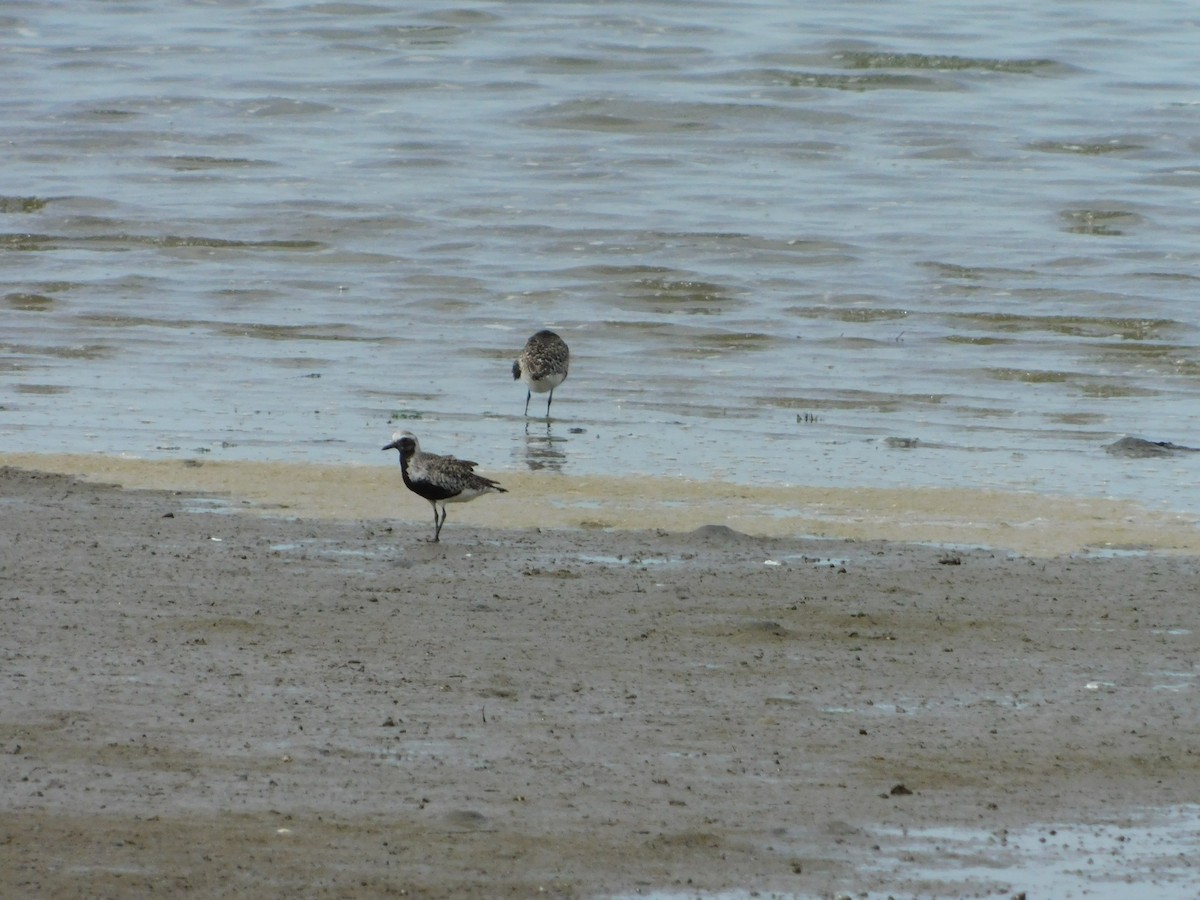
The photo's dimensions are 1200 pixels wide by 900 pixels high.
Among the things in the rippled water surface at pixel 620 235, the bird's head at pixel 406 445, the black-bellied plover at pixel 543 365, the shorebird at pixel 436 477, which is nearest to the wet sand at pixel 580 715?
the shorebird at pixel 436 477

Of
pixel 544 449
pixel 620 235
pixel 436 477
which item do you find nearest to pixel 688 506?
pixel 436 477

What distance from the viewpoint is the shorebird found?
916 cm

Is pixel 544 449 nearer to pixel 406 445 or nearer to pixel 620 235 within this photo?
pixel 406 445

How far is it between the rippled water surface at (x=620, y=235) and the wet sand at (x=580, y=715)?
9.34ft

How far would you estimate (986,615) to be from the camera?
7.62 m

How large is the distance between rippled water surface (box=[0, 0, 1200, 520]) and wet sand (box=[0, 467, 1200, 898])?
285cm

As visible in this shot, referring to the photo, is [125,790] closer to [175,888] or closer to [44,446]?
[175,888]

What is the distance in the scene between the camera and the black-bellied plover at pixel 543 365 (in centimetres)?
1398

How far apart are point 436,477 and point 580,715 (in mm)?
3114

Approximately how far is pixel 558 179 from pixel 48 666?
19.6m

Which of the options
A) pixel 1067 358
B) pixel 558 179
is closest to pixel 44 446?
pixel 1067 358

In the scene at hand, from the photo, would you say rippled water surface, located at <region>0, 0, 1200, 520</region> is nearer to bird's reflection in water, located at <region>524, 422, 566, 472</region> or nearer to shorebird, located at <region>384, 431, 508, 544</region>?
bird's reflection in water, located at <region>524, 422, 566, 472</region>

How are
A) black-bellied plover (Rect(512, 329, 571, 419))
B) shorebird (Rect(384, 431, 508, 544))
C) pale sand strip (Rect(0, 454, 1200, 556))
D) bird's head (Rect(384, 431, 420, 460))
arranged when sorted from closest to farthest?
shorebird (Rect(384, 431, 508, 544)) → pale sand strip (Rect(0, 454, 1200, 556)) → bird's head (Rect(384, 431, 420, 460)) → black-bellied plover (Rect(512, 329, 571, 419))

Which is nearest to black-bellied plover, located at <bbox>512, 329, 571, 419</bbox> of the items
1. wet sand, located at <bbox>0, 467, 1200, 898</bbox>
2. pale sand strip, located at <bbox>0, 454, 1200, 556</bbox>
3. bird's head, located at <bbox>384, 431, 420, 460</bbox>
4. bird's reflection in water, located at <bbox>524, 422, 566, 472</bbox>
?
bird's reflection in water, located at <bbox>524, 422, 566, 472</bbox>
